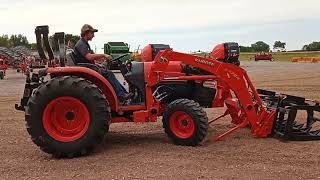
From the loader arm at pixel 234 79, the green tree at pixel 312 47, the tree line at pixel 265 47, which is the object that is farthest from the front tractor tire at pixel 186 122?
the green tree at pixel 312 47

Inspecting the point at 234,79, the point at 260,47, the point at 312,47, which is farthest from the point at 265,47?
the point at 234,79

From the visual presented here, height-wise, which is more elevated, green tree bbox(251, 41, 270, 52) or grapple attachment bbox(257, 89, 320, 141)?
green tree bbox(251, 41, 270, 52)

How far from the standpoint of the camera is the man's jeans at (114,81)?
7.10m

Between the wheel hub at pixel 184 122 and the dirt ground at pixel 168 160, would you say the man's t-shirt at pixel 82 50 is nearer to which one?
the dirt ground at pixel 168 160

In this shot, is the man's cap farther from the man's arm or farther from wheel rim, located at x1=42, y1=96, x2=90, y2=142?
wheel rim, located at x1=42, y1=96, x2=90, y2=142

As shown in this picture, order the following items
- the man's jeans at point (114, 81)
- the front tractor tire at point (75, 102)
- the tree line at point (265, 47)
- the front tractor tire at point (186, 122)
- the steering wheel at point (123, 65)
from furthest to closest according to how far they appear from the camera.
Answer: the tree line at point (265, 47)
the steering wheel at point (123, 65)
the man's jeans at point (114, 81)
the front tractor tire at point (186, 122)
the front tractor tire at point (75, 102)

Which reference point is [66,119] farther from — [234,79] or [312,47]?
[312,47]

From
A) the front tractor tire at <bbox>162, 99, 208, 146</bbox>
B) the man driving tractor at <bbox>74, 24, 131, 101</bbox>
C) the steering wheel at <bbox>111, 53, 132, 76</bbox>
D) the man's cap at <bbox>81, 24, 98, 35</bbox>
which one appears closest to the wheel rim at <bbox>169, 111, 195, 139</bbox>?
the front tractor tire at <bbox>162, 99, 208, 146</bbox>

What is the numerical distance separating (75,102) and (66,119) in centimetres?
30

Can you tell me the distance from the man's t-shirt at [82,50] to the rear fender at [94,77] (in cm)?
31

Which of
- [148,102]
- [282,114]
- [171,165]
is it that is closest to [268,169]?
[171,165]

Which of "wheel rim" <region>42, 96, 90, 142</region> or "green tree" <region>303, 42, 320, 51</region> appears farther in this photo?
"green tree" <region>303, 42, 320, 51</region>

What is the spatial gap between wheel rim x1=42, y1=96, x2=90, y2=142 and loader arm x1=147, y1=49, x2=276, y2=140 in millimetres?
1163

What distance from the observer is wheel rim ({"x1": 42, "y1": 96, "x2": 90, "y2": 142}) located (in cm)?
664
